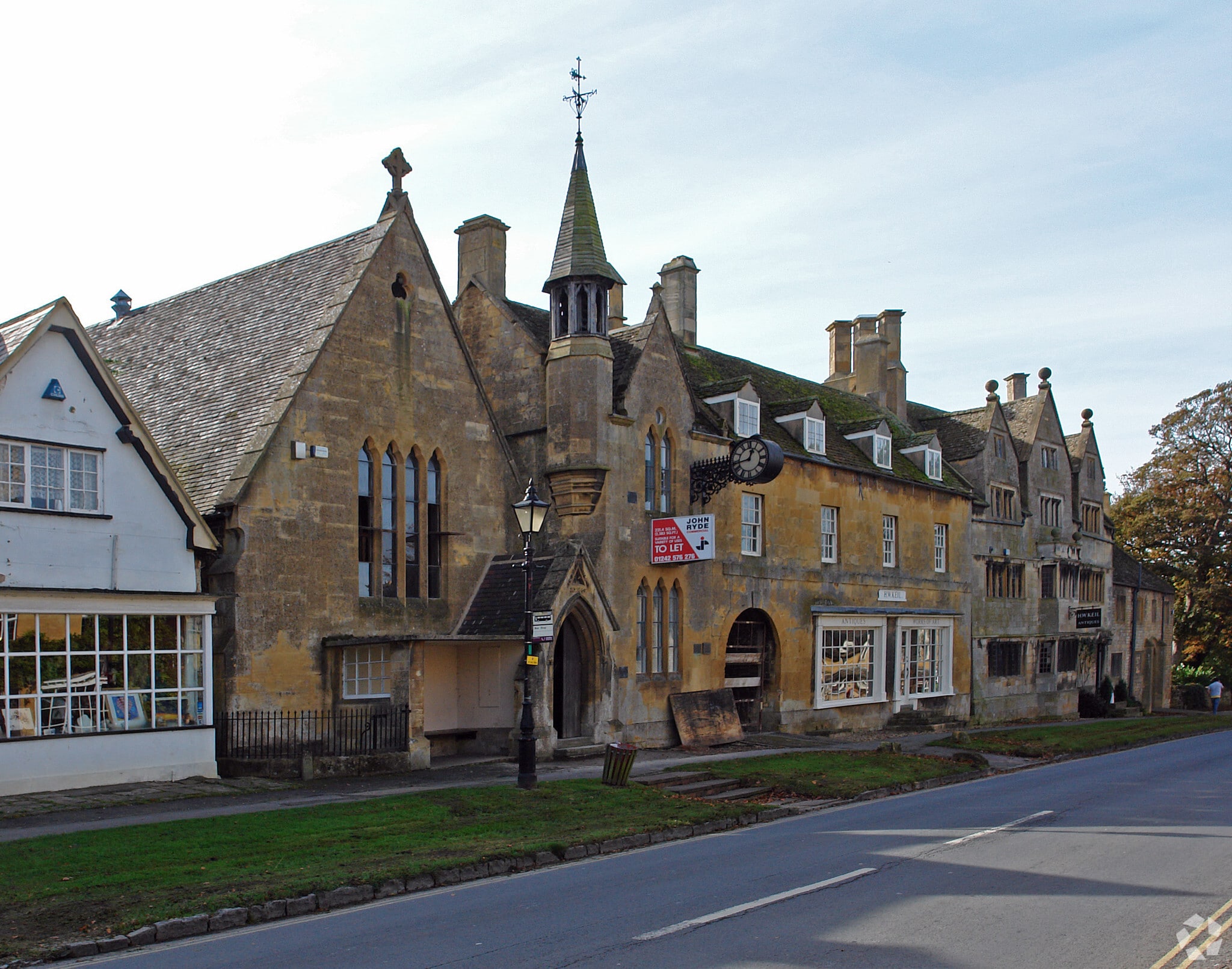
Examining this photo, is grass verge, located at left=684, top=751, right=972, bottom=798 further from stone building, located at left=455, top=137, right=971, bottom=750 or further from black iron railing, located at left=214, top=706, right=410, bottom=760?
black iron railing, located at left=214, top=706, right=410, bottom=760

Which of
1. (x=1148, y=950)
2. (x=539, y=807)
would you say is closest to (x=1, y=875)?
(x=539, y=807)

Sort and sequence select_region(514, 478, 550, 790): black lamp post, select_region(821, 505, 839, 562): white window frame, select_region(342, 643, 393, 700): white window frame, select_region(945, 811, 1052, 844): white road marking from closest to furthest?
select_region(945, 811, 1052, 844): white road marking < select_region(514, 478, 550, 790): black lamp post < select_region(342, 643, 393, 700): white window frame < select_region(821, 505, 839, 562): white window frame

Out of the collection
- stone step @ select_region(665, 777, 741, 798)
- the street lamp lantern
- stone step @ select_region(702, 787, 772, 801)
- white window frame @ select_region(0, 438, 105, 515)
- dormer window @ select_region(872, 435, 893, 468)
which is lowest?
stone step @ select_region(702, 787, 772, 801)

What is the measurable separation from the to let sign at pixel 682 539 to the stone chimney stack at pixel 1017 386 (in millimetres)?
30880

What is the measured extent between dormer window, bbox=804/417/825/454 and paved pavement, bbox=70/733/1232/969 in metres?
17.4

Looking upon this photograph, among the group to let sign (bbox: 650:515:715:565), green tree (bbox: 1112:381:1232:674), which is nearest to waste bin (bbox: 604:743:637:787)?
to let sign (bbox: 650:515:715:565)

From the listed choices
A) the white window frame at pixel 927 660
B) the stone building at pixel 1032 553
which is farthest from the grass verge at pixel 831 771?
the stone building at pixel 1032 553

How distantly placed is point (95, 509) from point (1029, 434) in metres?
37.7

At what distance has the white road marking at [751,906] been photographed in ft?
30.9

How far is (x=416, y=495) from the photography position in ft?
79.1

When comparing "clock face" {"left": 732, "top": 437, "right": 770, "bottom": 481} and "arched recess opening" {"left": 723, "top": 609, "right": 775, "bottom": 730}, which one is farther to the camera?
"arched recess opening" {"left": 723, "top": 609, "right": 775, "bottom": 730}

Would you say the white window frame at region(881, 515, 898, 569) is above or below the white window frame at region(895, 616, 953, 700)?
above

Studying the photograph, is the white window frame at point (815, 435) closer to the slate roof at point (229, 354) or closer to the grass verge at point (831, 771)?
the grass verge at point (831, 771)

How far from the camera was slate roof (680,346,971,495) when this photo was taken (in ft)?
106
